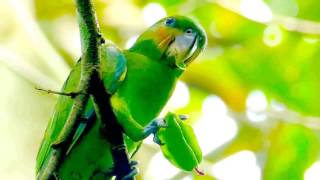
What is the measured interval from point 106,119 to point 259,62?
1.65 metres

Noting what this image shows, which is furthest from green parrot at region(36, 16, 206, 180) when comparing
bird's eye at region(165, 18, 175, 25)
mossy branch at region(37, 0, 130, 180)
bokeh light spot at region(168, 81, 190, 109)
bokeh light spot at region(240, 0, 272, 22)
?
bokeh light spot at region(240, 0, 272, 22)

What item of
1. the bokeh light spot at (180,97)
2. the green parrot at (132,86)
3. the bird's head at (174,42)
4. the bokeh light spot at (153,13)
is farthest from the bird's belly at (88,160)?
the bokeh light spot at (153,13)

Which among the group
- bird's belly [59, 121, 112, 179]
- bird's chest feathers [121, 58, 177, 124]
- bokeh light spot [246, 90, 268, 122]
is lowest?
bokeh light spot [246, 90, 268, 122]

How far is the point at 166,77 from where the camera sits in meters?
1.36

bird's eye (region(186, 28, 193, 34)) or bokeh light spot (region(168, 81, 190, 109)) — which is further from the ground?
bird's eye (region(186, 28, 193, 34))

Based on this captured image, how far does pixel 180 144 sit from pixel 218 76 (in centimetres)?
154

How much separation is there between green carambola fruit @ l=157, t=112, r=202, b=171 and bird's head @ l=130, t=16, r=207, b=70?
8.2 inches

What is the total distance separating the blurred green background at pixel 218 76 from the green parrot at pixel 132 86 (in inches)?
43.5

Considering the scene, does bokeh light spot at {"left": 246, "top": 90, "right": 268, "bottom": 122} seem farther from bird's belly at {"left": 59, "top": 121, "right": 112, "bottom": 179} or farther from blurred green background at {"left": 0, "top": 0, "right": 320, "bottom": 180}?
bird's belly at {"left": 59, "top": 121, "right": 112, "bottom": 179}

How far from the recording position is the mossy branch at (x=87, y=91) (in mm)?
1021

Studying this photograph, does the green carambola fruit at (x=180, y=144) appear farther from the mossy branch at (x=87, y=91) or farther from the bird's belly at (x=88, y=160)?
the bird's belly at (x=88, y=160)

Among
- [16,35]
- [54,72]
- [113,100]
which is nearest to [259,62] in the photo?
[54,72]

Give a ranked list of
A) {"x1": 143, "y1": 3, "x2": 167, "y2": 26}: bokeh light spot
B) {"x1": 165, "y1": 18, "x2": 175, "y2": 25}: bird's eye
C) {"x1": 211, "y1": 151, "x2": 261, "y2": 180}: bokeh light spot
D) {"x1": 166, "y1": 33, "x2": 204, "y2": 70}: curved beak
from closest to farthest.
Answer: {"x1": 166, "y1": 33, "x2": 204, "y2": 70}: curved beak < {"x1": 165, "y1": 18, "x2": 175, "y2": 25}: bird's eye < {"x1": 211, "y1": 151, "x2": 261, "y2": 180}: bokeh light spot < {"x1": 143, "y1": 3, "x2": 167, "y2": 26}: bokeh light spot

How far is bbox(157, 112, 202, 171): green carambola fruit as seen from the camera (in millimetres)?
1062
